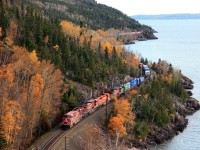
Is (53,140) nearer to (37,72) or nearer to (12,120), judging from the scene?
(12,120)

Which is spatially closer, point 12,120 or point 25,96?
point 12,120

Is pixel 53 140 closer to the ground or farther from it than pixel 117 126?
farther from it

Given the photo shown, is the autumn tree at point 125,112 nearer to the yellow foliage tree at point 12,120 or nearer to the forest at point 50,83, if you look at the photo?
the forest at point 50,83

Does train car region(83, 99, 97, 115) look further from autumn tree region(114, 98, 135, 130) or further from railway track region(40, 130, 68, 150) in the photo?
railway track region(40, 130, 68, 150)

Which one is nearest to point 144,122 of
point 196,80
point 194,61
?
point 196,80

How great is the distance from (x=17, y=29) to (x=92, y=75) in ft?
74.2

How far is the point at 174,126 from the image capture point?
89625mm

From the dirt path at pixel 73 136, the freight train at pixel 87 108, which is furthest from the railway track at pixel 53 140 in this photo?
the freight train at pixel 87 108

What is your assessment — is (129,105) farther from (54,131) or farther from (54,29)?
(54,29)

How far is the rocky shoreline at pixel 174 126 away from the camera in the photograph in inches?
3075

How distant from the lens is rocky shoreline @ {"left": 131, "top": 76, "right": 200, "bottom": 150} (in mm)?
78100

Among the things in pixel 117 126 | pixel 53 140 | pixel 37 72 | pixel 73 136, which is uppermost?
pixel 37 72

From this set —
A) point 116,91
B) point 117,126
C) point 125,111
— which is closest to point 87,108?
point 125,111

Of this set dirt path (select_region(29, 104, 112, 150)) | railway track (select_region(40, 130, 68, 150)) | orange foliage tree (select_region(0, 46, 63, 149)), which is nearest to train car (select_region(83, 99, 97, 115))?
dirt path (select_region(29, 104, 112, 150))
